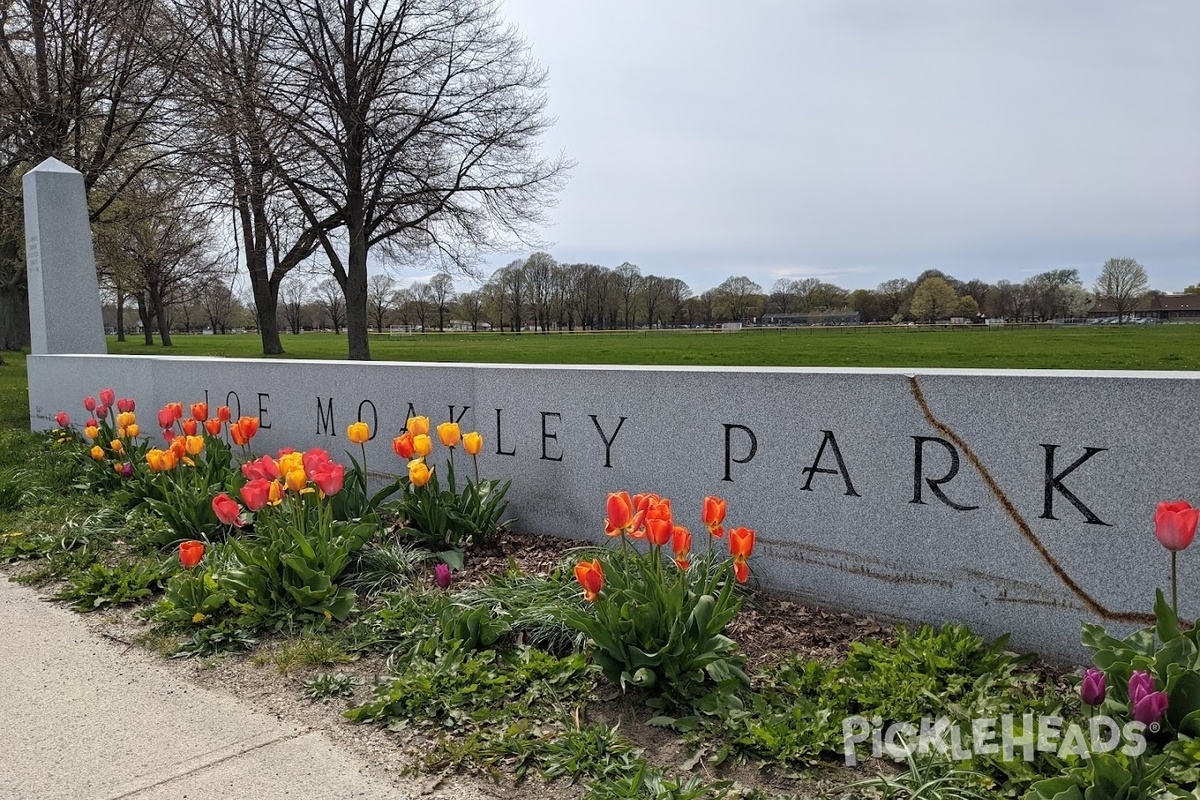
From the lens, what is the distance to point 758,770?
2.84 m

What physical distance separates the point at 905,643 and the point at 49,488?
785 cm

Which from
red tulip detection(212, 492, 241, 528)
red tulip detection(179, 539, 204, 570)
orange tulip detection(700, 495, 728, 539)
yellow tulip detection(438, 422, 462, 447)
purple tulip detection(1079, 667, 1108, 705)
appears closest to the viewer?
purple tulip detection(1079, 667, 1108, 705)

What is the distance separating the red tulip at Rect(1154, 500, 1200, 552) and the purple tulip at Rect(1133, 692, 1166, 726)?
0.53 meters

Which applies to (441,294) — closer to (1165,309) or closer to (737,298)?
(737,298)

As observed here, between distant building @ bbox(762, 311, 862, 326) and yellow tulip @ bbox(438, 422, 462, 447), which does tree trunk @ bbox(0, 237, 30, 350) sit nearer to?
yellow tulip @ bbox(438, 422, 462, 447)

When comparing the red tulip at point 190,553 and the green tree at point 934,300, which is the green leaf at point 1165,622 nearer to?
the red tulip at point 190,553

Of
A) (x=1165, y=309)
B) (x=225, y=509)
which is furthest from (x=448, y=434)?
(x=1165, y=309)

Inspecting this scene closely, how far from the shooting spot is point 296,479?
452 centimetres

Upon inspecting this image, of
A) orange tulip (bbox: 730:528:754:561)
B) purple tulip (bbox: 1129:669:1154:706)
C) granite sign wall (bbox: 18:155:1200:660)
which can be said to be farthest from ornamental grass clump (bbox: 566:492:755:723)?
purple tulip (bbox: 1129:669:1154:706)

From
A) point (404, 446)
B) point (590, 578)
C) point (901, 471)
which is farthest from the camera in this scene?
point (404, 446)

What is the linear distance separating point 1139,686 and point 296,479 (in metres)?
3.86

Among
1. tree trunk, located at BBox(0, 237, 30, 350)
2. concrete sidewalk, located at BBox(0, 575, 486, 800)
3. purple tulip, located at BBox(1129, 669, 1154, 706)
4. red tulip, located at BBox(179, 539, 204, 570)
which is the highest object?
tree trunk, located at BBox(0, 237, 30, 350)

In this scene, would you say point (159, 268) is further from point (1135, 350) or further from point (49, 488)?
point (1135, 350)

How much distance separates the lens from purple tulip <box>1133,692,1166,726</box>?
91.2 inches
